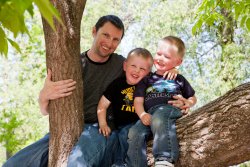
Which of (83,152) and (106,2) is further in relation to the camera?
(106,2)

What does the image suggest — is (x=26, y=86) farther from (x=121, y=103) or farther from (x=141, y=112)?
(x=141, y=112)

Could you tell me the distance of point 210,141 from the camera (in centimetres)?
267

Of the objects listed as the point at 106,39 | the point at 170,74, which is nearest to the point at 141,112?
the point at 170,74

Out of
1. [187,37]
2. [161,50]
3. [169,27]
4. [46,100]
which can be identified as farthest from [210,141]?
[187,37]

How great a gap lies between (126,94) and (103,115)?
275 mm

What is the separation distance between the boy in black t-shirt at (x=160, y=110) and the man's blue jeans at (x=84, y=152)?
213mm

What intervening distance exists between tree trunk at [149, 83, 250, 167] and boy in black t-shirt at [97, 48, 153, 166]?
0.57 metres

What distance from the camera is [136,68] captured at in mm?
3195

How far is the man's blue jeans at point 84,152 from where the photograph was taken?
9.36 ft

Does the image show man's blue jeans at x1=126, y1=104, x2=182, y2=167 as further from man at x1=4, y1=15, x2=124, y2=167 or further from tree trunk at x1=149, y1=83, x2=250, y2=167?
man at x1=4, y1=15, x2=124, y2=167

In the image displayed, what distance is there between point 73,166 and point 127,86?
85 cm

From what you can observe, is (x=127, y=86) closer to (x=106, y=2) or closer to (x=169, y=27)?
(x=169, y=27)

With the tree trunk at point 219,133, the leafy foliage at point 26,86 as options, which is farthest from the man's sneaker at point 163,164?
the leafy foliage at point 26,86

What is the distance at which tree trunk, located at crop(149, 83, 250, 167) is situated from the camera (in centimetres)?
260
